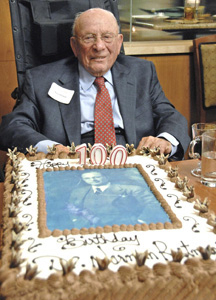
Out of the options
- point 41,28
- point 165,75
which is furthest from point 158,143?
point 165,75

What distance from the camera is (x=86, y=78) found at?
7.11 ft

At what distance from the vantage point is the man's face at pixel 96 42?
2096 millimetres

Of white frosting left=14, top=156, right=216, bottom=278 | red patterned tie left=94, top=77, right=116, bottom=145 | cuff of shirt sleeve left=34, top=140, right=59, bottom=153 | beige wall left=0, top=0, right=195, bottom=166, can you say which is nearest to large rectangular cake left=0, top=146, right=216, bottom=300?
white frosting left=14, top=156, right=216, bottom=278

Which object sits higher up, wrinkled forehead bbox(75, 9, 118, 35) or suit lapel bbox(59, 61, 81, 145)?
wrinkled forehead bbox(75, 9, 118, 35)

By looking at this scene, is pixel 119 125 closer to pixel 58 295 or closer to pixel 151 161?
pixel 151 161

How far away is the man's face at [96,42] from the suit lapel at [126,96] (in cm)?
11

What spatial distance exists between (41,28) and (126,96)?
62cm

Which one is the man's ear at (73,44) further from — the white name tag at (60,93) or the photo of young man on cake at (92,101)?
the white name tag at (60,93)

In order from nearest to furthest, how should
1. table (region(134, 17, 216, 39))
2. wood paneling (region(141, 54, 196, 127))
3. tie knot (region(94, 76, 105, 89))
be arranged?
tie knot (region(94, 76, 105, 89)) → wood paneling (region(141, 54, 196, 127)) → table (region(134, 17, 216, 39))

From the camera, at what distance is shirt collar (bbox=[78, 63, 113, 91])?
216cm

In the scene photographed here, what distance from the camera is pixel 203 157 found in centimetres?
133

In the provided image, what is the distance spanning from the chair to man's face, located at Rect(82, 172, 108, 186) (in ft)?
6.92

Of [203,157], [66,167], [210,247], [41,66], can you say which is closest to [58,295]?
[210,247]

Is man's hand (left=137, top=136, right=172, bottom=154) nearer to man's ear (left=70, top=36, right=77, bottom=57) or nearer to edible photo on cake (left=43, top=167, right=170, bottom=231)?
edible photo on cake (left=43, top=167, right=170, bottom=231)
